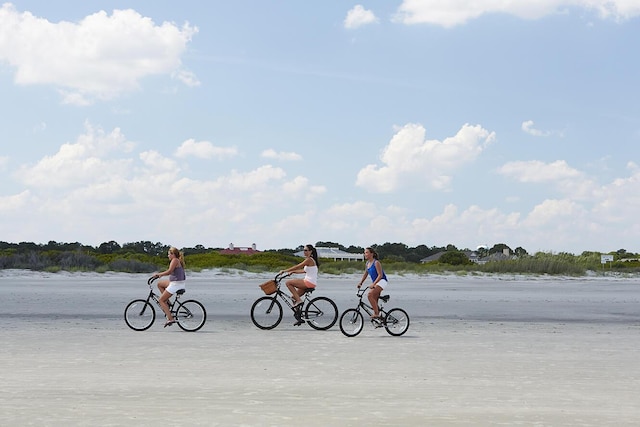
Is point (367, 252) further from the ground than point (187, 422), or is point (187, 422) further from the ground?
point (367, 252)

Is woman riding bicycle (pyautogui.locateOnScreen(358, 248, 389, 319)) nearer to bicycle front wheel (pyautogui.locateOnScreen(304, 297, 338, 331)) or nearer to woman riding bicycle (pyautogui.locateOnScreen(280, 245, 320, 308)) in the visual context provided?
woman riding bicycle (pyautogui.locateOnScreen(280, 245, 320, 308))

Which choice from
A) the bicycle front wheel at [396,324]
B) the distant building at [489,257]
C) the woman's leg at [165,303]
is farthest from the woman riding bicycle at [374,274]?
the distant building at [489,257]

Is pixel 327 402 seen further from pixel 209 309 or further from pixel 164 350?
pixel 209 309

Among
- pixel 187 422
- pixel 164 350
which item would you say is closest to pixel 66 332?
pixel 164 350

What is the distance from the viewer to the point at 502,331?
69.6ft

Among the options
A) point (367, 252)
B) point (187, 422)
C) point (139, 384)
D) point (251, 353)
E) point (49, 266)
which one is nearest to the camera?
point (187, 422)

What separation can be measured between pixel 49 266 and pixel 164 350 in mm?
45999

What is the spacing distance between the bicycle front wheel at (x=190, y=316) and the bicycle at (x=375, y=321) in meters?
3.45

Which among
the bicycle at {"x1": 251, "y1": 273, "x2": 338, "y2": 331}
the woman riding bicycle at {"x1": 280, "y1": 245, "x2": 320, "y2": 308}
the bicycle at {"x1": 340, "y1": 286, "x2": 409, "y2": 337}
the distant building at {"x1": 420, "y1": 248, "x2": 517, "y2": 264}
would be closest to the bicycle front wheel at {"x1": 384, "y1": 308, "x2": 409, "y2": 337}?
the bicycle at {"x1": 340, "y1": 286, "x2": 409, "y2": 337}

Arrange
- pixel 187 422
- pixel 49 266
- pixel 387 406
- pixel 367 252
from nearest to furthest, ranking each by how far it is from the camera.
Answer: pixel 187 422 → pixel 387 406 → pixel 367 252 → pixel 49 266

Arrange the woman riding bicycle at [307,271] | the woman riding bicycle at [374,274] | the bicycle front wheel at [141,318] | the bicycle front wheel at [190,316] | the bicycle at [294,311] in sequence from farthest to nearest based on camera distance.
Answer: the bicycle front wheel at [141,318] < the bicycle at [294,311] < the bicycle front wheel at [190,316] < the woman riding bicycle at [307,271] < the woman riding bicycle at [374,274]

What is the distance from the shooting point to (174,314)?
814 inches

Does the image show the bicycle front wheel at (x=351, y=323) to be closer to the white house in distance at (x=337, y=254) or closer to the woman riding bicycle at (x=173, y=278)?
the woman riding bicycle at (x=173, y=278)

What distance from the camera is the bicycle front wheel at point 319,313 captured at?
20.5 metres
